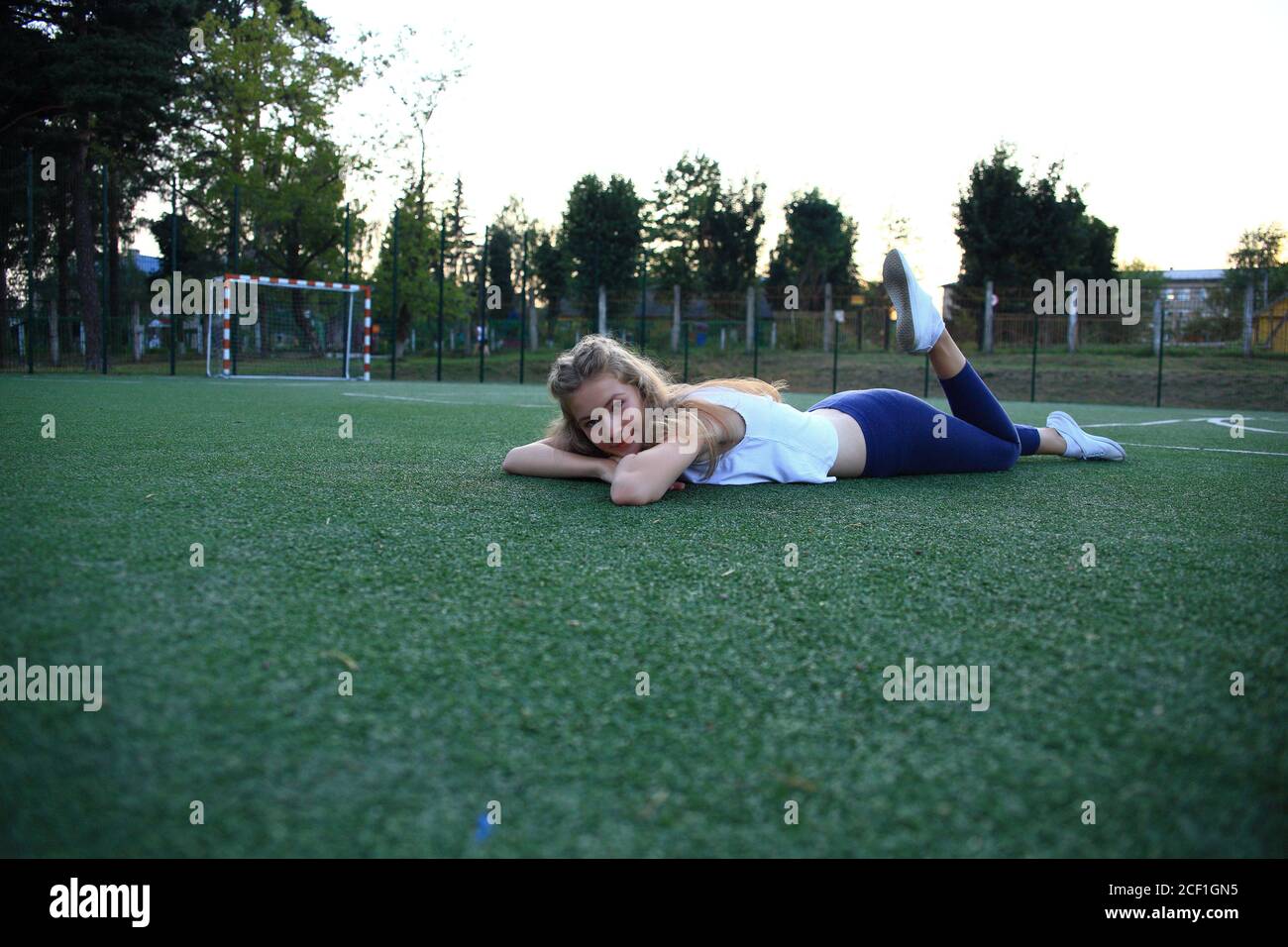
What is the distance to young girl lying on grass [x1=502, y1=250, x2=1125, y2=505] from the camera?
8.98 feet

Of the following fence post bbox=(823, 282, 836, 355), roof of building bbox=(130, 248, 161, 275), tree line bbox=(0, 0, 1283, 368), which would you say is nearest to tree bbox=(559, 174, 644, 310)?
tree line bbox=(0, 0, 1283, 368)

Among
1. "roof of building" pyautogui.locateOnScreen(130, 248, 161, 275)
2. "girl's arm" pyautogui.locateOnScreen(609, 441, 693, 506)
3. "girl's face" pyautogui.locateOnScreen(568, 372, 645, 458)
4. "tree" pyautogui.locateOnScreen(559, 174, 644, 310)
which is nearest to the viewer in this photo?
"girl's arm" pyautogui.locateOnScreen(609, 441, 693, 506)

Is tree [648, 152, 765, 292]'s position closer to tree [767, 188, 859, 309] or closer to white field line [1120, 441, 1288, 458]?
tree [767, 188, 859, 309]

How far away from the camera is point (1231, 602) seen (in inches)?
60.0

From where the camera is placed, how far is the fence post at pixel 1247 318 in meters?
18.8

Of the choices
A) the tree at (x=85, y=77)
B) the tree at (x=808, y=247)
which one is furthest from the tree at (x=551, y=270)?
the tree at (x=85, y=77)

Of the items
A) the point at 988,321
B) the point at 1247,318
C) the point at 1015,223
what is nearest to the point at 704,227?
the point at 1015,223

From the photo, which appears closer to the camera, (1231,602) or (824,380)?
(1231,602)

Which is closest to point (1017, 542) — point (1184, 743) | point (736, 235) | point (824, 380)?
point (1184, 743)

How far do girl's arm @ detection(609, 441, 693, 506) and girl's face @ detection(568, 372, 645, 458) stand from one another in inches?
6.7

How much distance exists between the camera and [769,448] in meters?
3.07
